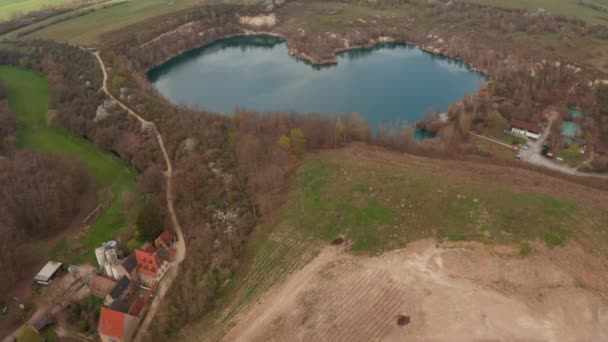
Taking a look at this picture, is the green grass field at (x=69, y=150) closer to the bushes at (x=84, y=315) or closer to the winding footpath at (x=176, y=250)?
the winding footpath at (x=176, y=250)

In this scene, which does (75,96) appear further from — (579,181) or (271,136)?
(579,181)

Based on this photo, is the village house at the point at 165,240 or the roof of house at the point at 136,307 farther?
the village house at the point at 165,240

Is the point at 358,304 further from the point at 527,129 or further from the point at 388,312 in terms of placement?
the point at 527,129

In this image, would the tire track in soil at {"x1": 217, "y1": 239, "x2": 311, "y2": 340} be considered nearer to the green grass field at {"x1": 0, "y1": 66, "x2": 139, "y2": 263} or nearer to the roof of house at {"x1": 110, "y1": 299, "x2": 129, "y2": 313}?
the roof of house at {"x1": 110, "y1": 299, "x2": 129, "y2": 313}

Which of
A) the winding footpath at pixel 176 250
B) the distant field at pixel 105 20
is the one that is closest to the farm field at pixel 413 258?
the winding footpath at pixel 176 250

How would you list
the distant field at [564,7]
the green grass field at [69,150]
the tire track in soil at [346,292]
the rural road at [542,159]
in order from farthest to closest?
the distant field at [564,7], the rural road at [542,159], the green grass field at [69,150], the tire track in soil at [346,292]
